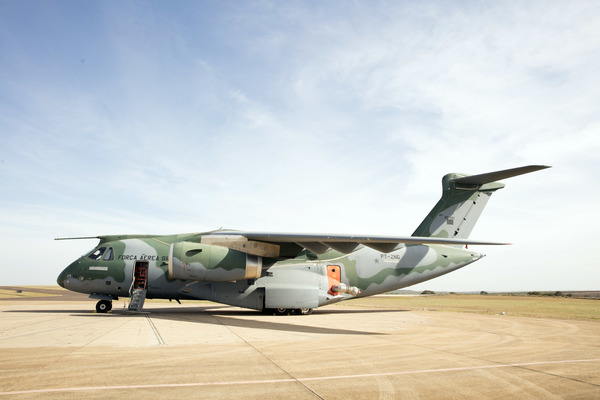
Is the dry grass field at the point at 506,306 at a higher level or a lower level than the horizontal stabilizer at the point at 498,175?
lower

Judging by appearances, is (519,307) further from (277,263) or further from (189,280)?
(189,280)

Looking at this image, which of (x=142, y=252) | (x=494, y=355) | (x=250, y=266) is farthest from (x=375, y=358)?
(x=142, y=252)

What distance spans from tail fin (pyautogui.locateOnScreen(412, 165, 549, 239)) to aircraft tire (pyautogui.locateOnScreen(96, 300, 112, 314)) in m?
14.7

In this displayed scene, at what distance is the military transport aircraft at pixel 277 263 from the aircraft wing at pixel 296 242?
0.04 metres

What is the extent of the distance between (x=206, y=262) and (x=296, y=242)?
3.30m

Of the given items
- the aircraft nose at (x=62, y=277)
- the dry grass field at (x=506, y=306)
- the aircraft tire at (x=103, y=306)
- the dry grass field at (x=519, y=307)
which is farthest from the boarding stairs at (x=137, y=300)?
the dry grass field at (x=519, y=307)

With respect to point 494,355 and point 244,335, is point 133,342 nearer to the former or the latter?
point 244,335

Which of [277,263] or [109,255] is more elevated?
[109,255]

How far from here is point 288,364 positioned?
6.29 meters

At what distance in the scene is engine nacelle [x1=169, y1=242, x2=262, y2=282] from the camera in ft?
45.8

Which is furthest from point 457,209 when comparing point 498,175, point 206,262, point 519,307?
point 206,262

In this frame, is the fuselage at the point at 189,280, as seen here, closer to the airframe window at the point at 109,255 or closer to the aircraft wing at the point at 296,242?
the airframe window at the point at 109,255

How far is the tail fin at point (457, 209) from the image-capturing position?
63.1ft

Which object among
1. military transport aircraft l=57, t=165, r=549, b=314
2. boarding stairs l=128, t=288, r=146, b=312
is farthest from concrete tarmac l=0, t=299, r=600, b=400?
boarding stairs l=128, t=288, r=146, b=312
